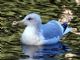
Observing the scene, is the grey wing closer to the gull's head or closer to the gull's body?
the gull's body

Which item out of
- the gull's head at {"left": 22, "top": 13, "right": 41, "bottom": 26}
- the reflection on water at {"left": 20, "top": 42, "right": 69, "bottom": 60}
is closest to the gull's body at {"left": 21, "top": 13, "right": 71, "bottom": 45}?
the gull's head at {"left": 22, "top": 13, "right": 41, "bottom": 26}

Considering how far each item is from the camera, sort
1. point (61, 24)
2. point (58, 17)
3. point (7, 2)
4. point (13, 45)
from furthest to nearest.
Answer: point (7, 2) → point (58, 17) → point (61, 24) → point (13, 45)

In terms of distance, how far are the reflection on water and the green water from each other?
0.51 feet

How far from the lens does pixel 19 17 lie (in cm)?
1258

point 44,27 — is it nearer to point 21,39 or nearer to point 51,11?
point 21,39

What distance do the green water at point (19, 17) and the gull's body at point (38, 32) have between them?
214mm

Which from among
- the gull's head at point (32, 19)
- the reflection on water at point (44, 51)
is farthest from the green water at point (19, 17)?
the gull's head at point (32, 19)

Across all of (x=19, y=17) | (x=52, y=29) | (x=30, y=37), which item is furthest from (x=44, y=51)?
(x=19, y=17)

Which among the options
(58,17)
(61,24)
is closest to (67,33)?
(61,24)

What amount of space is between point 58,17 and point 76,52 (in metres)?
2.68

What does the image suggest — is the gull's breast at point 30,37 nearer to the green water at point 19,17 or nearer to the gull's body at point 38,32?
Result: the gull's body at point 38,32

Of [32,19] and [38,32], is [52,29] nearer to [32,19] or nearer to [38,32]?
[38,32]

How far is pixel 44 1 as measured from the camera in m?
14.7

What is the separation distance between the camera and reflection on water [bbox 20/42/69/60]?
10.0 meters
